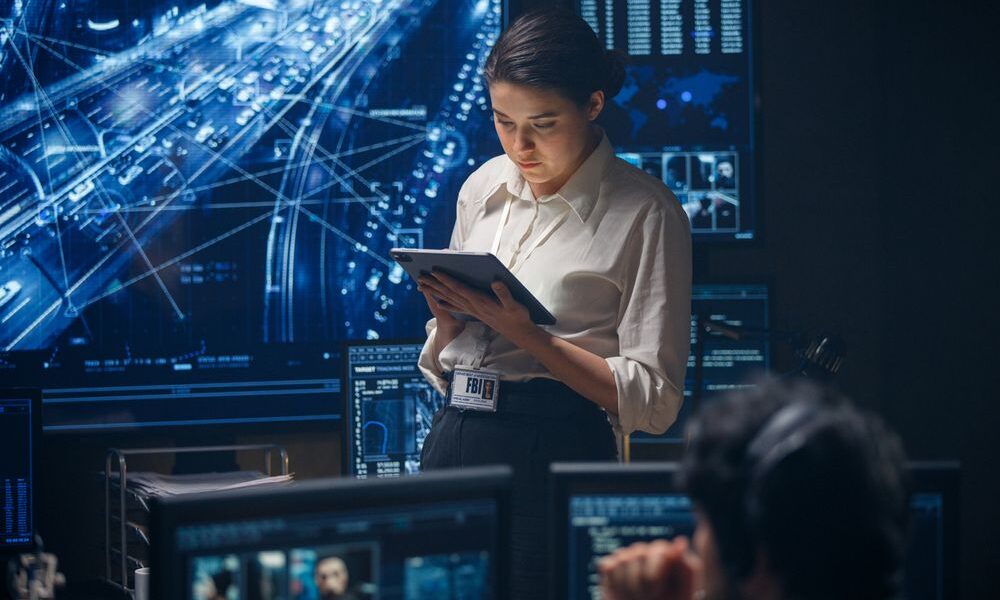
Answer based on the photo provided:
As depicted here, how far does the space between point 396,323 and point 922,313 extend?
1.69m

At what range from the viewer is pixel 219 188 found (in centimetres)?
341

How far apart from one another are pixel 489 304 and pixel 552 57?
486 millimetres

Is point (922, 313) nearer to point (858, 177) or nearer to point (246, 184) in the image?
point (858, 177)

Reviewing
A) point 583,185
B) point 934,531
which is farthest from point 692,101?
point 934,531

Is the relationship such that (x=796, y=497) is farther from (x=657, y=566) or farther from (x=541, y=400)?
(x=541, y=400)

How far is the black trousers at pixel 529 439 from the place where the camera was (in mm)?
2137

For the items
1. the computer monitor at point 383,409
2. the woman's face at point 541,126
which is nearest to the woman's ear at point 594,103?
the woman's face at point 541,126

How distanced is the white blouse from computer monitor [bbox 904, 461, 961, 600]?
86 centimetres

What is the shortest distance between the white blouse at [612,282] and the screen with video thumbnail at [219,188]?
1.19 metres

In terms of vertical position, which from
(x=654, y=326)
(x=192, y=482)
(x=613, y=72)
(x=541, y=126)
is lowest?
(x=192, y=482)

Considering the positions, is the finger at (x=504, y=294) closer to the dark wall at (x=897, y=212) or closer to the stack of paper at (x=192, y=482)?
the stack of paper at (x=192, y=482)

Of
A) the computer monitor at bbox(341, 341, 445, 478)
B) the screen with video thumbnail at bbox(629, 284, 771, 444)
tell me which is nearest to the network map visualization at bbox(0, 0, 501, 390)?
the computer monitor at bbox(341, 341, 445, 478)

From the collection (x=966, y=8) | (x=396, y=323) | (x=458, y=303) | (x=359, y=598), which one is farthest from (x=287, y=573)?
(x=966, y=8)

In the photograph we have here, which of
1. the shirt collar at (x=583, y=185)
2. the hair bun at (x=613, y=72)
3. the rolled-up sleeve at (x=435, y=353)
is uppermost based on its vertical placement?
the hair bun at (x=613, y=72)
